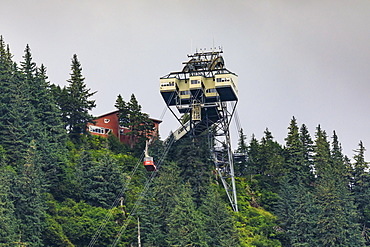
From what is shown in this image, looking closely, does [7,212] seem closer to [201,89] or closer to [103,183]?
[103,183]

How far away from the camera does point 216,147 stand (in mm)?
94125

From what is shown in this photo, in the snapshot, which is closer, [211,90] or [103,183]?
[103,183]

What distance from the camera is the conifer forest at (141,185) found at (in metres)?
72.8

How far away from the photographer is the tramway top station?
91062 millimetres

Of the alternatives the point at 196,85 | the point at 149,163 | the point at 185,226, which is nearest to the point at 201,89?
the point at 196,85

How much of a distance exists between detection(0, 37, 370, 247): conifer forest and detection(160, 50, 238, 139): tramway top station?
3.86 m

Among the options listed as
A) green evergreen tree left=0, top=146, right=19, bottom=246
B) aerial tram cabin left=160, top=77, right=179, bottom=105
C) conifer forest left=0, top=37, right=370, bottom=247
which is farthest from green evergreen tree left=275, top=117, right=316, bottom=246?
green evergreen tree left=0, top=146, right=19, bottom=246

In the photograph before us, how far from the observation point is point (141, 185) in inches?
3329

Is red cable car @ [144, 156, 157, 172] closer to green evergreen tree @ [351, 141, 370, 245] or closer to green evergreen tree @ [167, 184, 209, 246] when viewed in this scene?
green evergreen tree @ [167, 184, 209, 246]

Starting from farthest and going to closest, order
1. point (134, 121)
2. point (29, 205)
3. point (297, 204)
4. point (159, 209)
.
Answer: point (134, 121)
point (297, 204)
point (159, 209)
point (29, 205)

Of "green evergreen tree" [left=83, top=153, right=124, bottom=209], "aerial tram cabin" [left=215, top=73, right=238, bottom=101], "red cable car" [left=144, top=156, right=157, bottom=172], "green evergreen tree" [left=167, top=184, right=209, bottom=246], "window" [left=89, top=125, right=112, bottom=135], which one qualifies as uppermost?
"aerial tram cabin" [left=215, top=73, right=238, bottom=101]

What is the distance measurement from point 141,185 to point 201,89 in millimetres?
14687

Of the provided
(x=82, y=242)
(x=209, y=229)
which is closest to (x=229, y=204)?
(x=209, y=229)

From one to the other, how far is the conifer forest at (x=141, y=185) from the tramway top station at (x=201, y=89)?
3859 mm
